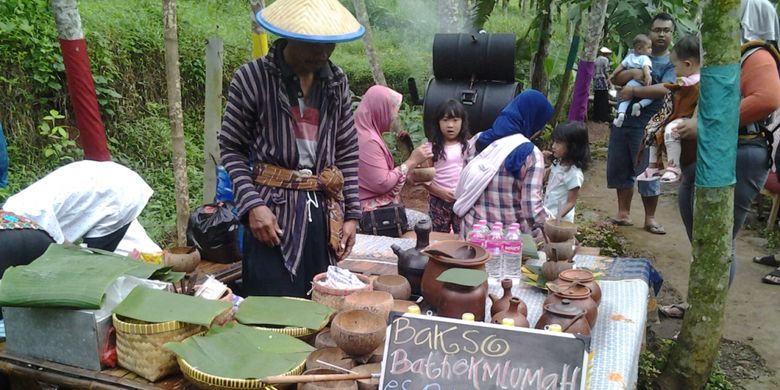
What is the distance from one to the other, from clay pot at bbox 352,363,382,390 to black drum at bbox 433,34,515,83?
502cm

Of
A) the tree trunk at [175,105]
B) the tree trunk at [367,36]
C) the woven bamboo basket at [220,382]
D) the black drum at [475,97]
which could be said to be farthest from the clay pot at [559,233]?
the tree trunk at [367,36]

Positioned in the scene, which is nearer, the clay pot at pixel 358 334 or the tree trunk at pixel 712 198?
the clay pot at pixel 358 334

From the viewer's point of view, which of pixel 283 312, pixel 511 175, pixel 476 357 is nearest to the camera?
pixel 476 357

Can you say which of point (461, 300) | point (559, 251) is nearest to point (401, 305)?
point (461, 300)

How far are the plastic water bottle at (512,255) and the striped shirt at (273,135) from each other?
104cm

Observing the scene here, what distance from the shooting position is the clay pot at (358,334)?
7.09 ft

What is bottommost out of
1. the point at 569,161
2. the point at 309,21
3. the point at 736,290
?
the point at 736,290

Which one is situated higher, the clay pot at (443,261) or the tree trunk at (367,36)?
the tree trunk at (367,36)

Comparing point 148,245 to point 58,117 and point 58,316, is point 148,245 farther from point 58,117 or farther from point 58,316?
point 58,117

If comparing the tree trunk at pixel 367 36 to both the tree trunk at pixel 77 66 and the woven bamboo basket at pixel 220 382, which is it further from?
the woven bamboo basket at pixel 220 382

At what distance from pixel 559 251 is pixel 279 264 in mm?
1410

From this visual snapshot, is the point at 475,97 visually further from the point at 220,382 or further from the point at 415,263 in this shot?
the point at 220,382

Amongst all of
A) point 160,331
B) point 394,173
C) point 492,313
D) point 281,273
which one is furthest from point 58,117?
point 492,313

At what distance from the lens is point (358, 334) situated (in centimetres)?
216
